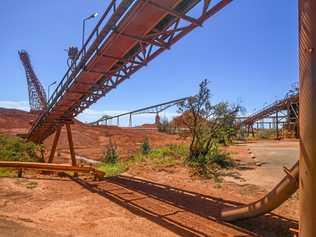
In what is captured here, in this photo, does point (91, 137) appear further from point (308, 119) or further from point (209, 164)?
point (308, 119)

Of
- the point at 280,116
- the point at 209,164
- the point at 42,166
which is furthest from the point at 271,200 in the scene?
the point at 280,116

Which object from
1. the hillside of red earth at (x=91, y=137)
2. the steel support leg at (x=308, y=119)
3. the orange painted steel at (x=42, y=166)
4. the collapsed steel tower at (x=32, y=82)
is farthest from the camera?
the collapsed steel tower at (x=32, y=82)

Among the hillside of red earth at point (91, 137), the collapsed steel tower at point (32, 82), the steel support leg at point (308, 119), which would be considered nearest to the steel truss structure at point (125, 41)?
the steel support leg at point (308, 119)

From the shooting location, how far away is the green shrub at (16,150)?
47.7 ft

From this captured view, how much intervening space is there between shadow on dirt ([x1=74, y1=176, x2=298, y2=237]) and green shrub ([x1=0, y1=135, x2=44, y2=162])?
18.8 feet

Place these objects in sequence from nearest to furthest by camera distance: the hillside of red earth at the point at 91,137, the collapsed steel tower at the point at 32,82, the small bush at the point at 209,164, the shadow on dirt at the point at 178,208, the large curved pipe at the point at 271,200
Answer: the large curved pipe at the point at 271,200 → the shadow on dirt at the point at 178,208 → the small bush at the point at 209,164 → the hillside of red earth at the point at 91,137 → the collapsed steel tower at the point at 32,82

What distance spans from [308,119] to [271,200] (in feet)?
7.45

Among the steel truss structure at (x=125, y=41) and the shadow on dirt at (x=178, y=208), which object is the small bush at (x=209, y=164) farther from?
the steel truss structure at (x=125, y=41)

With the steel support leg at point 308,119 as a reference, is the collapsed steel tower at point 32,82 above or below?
above

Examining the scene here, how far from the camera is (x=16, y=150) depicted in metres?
15.6

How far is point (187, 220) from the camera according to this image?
6.62 meters

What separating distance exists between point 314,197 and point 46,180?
9.61 meters

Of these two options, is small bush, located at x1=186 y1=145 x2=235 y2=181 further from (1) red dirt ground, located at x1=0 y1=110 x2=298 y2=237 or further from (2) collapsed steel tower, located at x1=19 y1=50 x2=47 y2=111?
(2) collapsed steel tower, located at x1=19 y1=50 x2=47 y2=111

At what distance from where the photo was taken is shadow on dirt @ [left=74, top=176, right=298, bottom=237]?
612 centimetres
